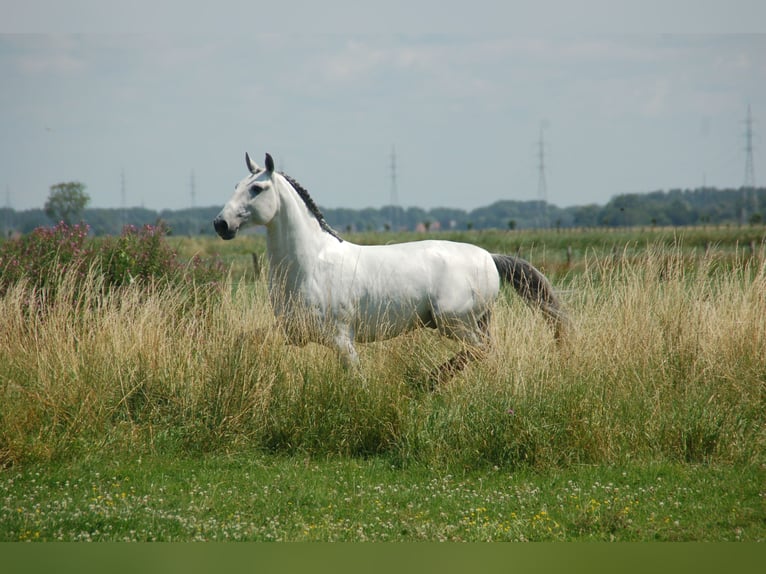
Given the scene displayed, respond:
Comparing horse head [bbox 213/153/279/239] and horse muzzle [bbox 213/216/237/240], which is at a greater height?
horse head [bbox 213/153/279/239]

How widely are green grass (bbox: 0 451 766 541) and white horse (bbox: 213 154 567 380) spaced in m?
1.22

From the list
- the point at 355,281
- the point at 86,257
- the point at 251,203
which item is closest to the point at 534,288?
the point at 355,281

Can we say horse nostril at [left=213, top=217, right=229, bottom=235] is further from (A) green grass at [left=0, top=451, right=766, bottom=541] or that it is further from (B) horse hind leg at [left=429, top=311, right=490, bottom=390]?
(B) horse hind leg at [left=429, top=311, right=490, bottom=390]

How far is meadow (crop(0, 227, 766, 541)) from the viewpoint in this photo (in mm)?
4781

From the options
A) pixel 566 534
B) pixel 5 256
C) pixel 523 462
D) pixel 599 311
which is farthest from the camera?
pixel 5 256

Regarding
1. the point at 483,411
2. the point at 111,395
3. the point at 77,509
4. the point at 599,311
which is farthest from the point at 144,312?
the point at 599,311

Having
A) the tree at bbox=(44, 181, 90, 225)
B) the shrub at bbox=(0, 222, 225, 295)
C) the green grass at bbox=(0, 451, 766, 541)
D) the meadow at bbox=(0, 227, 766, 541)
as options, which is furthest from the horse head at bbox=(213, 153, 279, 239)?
the tree at bbox=(44, 181, 90, 225)

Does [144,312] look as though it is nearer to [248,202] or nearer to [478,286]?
[248,202]

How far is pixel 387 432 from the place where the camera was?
20.1ft

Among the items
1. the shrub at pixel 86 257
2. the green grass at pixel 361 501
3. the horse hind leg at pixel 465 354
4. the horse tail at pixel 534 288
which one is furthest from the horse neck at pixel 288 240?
the shrub at pixel 86 257

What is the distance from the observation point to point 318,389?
6.29 meters

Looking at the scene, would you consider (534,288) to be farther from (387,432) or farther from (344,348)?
(387,432)

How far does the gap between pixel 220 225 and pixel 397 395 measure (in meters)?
1.92

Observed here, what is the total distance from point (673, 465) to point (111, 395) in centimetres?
442
